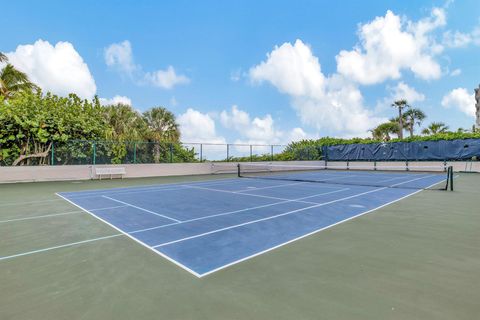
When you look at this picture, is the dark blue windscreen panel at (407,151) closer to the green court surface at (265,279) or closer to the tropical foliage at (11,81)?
the green court surface at (265,279)

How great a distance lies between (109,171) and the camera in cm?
1741

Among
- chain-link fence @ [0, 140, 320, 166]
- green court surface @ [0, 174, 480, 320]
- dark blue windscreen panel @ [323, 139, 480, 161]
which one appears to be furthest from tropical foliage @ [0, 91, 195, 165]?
dark blue windscreen panel @ [323, 139, 480, 161]

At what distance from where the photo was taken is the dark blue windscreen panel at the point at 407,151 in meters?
23.1

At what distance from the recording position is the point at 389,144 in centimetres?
2728

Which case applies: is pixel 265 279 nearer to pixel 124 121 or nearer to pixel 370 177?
pixel 370 177

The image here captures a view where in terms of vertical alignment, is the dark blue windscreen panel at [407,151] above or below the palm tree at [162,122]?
below

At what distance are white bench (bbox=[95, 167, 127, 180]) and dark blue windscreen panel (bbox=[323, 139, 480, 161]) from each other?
2127cm

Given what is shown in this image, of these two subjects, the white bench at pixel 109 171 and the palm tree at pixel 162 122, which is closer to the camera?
the white bench at pixel 109 171

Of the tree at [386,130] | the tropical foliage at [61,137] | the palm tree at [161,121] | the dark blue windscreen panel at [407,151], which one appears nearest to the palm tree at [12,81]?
the tropical foliage at [61,137]

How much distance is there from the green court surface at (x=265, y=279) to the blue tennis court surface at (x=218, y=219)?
281mm

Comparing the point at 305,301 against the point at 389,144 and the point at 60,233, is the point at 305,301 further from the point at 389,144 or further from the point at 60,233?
the point at 389,144

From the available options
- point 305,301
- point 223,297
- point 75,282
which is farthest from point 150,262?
point 305,301

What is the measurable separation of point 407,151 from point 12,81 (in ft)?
108

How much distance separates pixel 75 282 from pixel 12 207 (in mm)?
6669
